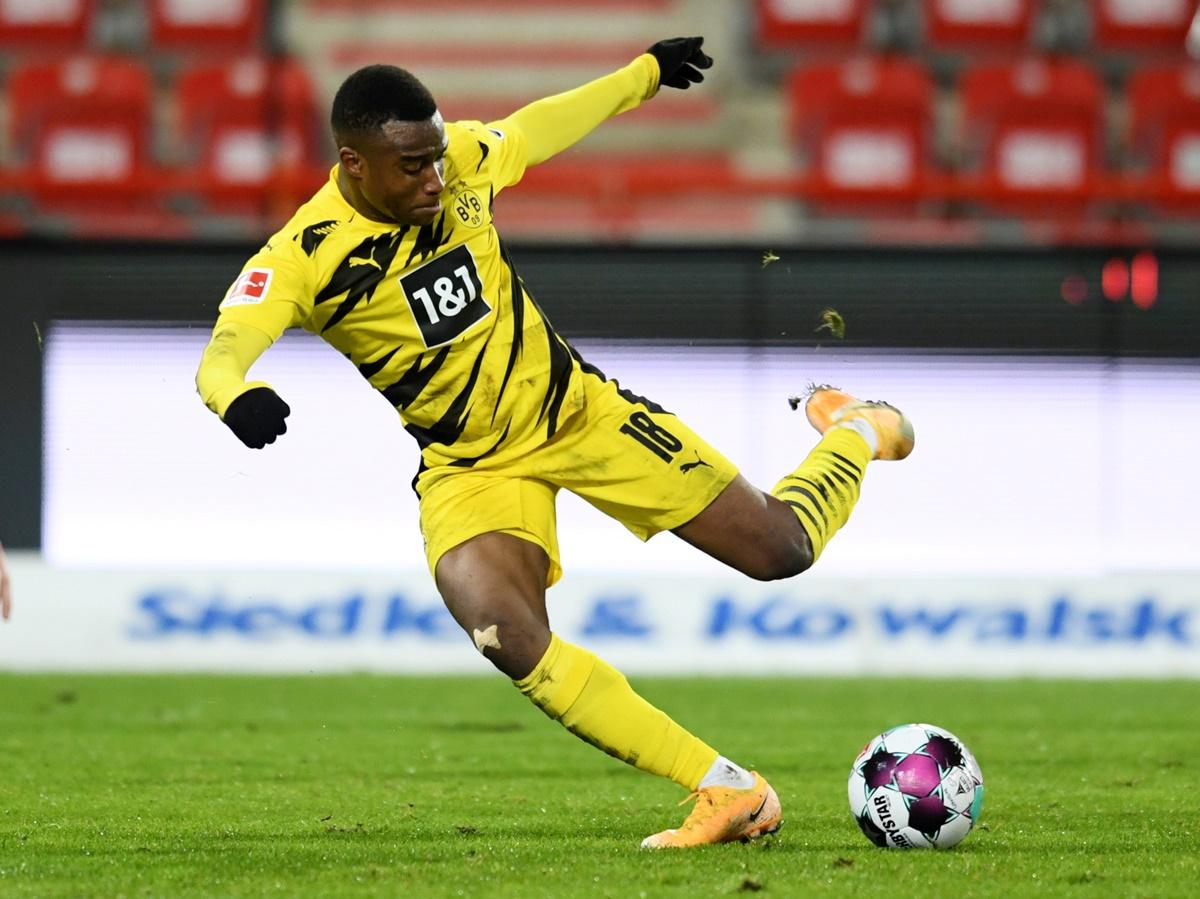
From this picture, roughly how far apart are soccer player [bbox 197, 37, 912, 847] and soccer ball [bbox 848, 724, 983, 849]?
32 cm

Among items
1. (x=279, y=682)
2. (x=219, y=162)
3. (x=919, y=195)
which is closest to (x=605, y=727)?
(x=279, y=682)

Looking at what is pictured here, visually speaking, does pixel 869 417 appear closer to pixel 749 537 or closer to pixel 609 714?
pixel 749 537

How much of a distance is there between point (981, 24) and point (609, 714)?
38.2 ft

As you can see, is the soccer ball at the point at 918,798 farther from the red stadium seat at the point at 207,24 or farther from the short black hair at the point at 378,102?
the red stadium seat at the point at 207,24

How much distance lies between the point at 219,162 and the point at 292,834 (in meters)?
9.76

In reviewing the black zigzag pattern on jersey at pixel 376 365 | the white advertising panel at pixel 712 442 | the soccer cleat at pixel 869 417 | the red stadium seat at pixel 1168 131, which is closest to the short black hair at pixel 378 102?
the black zigzag pattern on jersey at pixel 376 365

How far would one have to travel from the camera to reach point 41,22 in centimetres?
1568

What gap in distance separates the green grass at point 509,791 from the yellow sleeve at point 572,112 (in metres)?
2.25

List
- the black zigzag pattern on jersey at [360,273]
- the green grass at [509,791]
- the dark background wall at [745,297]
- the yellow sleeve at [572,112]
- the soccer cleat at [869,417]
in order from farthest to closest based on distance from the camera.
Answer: the dark background wall at [745,297] → the soccer cleat at [869,417] → the yellow sleeve at [572,112] → the black zigzag pattern on jersey at [360,273] → the green grass at [509,791]

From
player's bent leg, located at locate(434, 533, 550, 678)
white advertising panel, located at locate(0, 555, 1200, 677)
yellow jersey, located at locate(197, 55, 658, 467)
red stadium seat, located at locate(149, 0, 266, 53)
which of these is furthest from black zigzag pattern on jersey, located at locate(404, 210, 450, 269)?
red stadium seat, located at locate(149, 0, 266, 53)

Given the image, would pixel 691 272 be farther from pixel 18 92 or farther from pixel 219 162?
pixel 18 92

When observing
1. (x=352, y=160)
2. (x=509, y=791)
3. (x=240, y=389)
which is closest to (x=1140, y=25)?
(x=509, y=791)

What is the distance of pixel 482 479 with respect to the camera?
5637 millimetres

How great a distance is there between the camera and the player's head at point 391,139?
17.2 ft
